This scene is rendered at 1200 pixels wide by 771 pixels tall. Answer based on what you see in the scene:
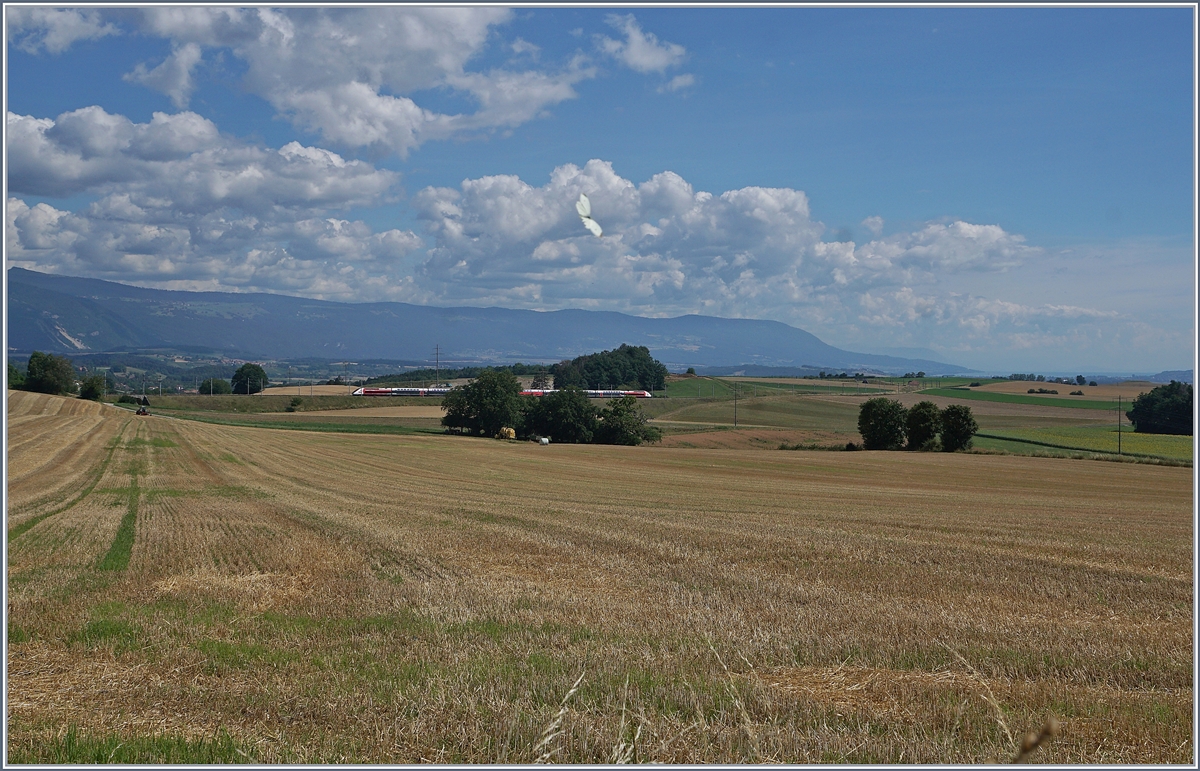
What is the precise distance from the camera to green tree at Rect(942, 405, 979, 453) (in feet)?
245

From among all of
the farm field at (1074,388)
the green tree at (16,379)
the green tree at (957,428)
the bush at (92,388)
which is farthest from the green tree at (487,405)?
the farm field at (1074,388)

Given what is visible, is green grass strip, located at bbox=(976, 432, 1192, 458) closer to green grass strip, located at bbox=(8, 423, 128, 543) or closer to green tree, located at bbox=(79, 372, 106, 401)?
green grass strip, located at bbox=(8, 423, 128, 543)


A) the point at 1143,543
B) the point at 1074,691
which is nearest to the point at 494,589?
the point at 1074,691

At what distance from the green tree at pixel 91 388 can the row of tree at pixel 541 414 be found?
54068mm

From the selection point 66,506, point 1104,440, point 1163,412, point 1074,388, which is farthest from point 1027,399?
point 66,506

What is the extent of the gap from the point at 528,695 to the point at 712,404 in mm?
126418

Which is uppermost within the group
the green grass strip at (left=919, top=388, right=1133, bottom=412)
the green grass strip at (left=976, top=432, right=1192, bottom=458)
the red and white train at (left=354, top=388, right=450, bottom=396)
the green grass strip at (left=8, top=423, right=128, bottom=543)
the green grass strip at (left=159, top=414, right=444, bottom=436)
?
the green grass strip at (left=919, top=388, right=1133, bottom=412)

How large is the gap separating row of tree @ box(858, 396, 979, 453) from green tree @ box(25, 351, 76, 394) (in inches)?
3734

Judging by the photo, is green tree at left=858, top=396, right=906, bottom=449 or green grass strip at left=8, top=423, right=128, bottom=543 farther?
green tree at left=858, top=396, right=906, bottom=449

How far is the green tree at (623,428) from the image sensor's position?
85.8 m

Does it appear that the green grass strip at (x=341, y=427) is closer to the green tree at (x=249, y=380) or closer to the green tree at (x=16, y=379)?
the green tree at (x=16, y=379)

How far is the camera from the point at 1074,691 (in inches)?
307

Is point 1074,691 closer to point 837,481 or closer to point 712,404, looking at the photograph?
point 837,481

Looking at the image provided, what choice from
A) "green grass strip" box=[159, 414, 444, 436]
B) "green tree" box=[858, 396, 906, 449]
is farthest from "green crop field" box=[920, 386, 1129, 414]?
"green grass strip" box=[159, 414, 444, 436]
